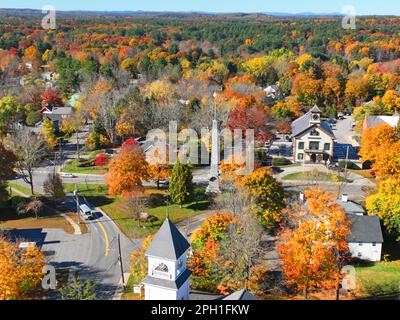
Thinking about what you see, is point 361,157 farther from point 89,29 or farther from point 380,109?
point 89,29

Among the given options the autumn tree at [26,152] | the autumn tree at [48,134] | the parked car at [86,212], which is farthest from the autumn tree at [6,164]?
the autumn tree at [48,134]

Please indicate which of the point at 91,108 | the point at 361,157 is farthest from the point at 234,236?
the point at 91,108

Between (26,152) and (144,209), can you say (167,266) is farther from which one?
(26,152)

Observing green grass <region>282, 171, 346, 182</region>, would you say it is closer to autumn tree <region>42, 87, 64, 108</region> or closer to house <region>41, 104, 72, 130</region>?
house <region>41, 104, 72, 130</region>

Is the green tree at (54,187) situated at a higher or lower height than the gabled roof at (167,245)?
lower

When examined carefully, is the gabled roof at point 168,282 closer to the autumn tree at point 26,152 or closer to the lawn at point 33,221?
the lawn at point 33,221
